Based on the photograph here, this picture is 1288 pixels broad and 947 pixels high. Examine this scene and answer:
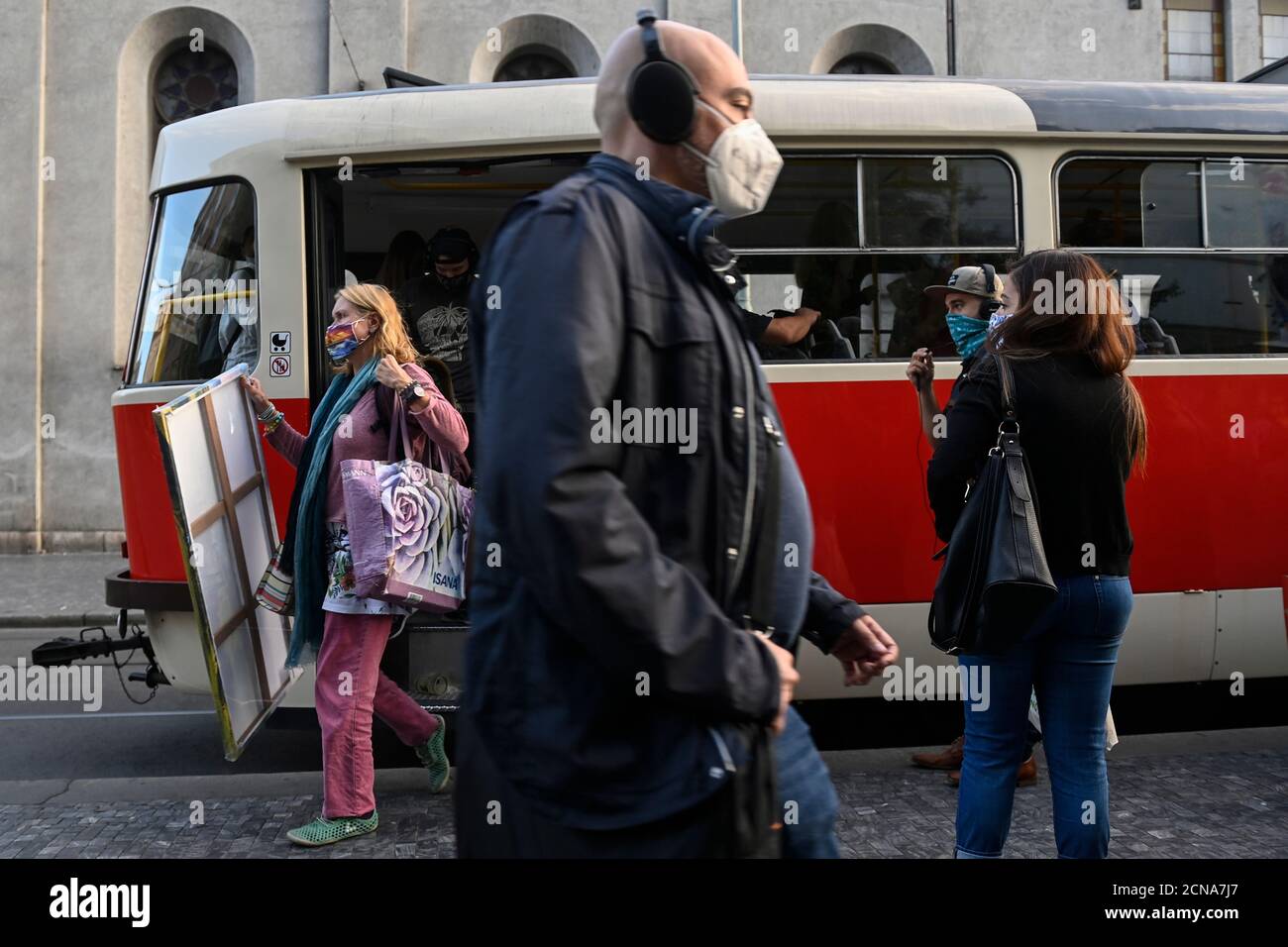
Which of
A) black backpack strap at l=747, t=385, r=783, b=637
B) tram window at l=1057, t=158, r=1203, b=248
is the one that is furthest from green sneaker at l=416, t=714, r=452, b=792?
tram window at l=1057, t=158, r=1203, b=248

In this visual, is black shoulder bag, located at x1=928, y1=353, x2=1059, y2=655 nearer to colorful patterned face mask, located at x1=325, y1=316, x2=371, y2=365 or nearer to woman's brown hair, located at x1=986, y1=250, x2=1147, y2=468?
woman's brown hair, located at x1=986, y1=250, x2=1147, y2=468

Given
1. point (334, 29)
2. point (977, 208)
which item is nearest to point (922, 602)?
point (977, 208)

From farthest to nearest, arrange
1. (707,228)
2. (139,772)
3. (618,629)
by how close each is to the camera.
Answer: (139,772)
(707,228)
(618,629)

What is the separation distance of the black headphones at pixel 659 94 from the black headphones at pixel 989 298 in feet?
10.4

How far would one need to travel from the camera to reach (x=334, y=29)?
15133 millimetres

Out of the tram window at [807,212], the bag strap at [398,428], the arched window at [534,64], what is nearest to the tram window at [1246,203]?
the tram window at [807,212]

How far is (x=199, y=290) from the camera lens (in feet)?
18.9

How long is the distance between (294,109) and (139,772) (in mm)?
3278

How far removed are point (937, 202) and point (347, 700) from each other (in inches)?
134

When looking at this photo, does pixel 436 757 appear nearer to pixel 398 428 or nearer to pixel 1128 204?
pixel 398 428

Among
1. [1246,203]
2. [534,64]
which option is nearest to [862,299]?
[1246,203]

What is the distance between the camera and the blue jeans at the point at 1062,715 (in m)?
3.24

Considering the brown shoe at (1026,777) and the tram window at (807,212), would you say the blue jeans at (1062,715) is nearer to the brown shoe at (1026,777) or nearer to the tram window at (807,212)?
the brown shoe at (1026,777)
